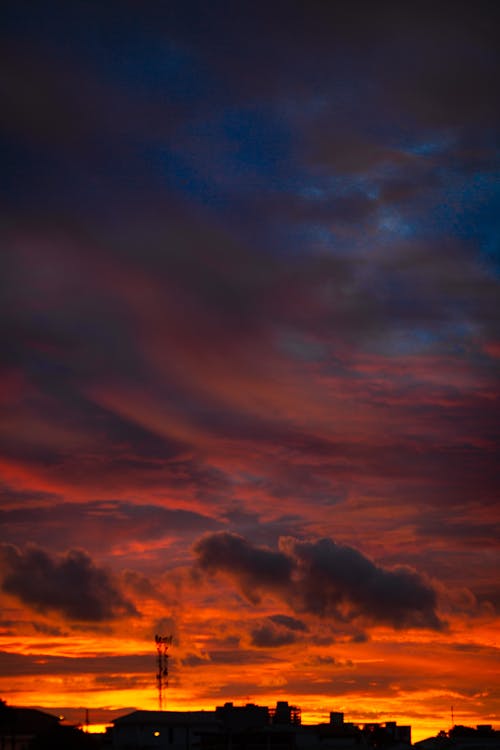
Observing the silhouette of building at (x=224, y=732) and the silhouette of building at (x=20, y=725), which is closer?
the silhouette of building at (x=20, y=725)

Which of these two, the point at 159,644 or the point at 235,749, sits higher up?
the point at 159,644

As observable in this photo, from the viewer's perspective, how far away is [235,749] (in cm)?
13800

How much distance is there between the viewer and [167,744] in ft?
477

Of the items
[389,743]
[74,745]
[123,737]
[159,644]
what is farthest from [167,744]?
[389,743]

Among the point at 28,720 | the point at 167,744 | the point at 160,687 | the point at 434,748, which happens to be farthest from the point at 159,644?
the point at 434,748

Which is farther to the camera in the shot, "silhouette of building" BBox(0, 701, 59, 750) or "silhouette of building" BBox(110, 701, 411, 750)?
"silhouette of building" BBox(110, 701, 411, 750)

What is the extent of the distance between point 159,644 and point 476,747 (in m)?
54.2

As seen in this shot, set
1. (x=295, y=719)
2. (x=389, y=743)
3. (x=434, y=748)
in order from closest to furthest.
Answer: (x=295, y=719) → (x=434, y=748) → (x=389, y=743)

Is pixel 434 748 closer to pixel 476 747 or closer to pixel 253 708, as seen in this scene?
pixel 476 747

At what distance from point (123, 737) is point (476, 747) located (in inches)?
2293

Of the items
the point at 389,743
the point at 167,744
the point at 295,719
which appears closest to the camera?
the point at 167,744

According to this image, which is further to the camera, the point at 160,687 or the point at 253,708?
the point at 160,687

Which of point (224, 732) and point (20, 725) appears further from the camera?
point (224, 732)

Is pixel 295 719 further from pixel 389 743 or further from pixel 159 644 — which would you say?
pixel 389 743
